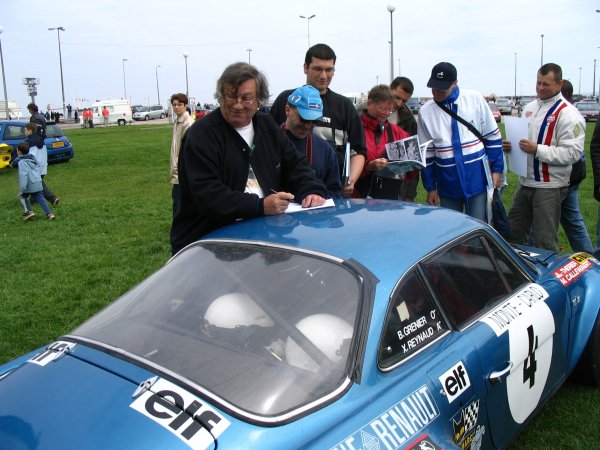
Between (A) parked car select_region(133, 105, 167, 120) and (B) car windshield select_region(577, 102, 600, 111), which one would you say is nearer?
(B) car windshield select_region(577, 102, 600, 111)

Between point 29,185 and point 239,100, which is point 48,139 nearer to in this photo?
point 29,185

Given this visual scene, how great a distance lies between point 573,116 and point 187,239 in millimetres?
3369

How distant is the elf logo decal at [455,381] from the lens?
6.84ft

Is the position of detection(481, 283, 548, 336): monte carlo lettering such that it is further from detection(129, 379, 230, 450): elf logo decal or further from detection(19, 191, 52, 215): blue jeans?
detection(19, 191, 52, 215): blue jeans

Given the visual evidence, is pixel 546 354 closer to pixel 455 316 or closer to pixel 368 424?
pixel 455 316

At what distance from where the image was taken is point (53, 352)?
216cm

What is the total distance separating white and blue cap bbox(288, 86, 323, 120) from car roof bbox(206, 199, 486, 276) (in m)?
0.78

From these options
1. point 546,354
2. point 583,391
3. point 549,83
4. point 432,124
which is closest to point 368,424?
point 546,354

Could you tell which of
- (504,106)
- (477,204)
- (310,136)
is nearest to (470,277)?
(310,136)

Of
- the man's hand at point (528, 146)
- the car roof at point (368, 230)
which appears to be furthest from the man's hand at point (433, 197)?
the car roof at point (368, 230)

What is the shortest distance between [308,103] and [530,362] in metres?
1.91

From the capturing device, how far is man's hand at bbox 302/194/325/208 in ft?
9.96

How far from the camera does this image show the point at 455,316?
7.79 ft

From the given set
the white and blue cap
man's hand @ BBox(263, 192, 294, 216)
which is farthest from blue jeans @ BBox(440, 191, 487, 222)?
man's hand @ BBox(263, 192, 294, 216)
